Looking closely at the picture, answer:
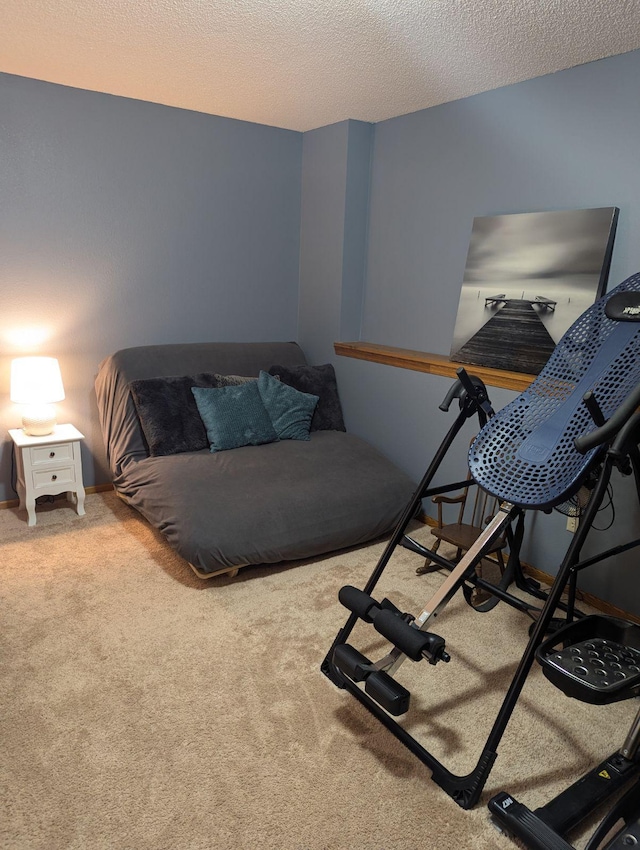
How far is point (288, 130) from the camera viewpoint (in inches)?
162

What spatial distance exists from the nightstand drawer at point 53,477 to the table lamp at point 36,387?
22cm

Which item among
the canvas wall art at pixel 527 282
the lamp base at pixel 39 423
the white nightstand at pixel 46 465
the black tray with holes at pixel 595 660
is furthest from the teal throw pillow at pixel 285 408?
the black tray with holes at pixel 595 660

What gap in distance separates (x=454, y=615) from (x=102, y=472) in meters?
2.44

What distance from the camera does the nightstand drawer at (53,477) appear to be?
326 cm

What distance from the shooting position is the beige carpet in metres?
1.58

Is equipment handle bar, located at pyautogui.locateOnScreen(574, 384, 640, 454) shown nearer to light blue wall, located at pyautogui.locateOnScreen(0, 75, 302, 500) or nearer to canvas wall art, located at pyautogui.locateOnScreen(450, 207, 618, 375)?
canvas wall art, located at pyautogui.locateOnScreen(450, 207, 618, 375)

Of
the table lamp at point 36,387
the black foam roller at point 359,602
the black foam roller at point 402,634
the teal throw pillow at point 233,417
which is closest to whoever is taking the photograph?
the black foam roller at point 402,634

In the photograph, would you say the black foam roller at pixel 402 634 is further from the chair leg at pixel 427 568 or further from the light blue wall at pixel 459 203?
the light blue wall at pixel 459 203

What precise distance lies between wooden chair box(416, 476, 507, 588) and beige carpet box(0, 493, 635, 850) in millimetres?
251

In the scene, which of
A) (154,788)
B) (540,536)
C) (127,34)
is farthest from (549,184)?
(154,788)

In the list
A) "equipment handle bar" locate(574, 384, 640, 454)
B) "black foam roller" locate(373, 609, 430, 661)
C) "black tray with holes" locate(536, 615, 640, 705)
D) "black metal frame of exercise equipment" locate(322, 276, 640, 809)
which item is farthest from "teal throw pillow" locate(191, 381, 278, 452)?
"equipment handle bar" locate(574, 384, 640, 454)

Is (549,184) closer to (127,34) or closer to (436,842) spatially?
(127,34)

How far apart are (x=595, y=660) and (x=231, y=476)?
1897 millimetres

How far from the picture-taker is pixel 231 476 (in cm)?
308
